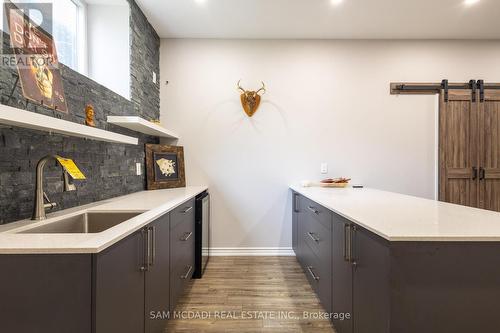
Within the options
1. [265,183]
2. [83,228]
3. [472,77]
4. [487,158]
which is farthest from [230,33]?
[487,158]

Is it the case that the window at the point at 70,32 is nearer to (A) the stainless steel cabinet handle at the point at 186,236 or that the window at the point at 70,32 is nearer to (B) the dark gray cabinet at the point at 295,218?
(A) the stainless steel cabinet handle at the point at 186,236

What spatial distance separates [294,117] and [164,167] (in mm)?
1713

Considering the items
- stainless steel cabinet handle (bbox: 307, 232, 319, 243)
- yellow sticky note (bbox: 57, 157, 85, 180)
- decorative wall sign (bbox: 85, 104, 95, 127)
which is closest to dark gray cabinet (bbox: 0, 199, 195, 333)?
yellow sticky note (bbox: 57, 157, 85, 180)

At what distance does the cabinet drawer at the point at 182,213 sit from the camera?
1.82 meters

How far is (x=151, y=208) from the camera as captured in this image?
5.35 ft

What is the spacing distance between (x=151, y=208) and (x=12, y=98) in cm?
87

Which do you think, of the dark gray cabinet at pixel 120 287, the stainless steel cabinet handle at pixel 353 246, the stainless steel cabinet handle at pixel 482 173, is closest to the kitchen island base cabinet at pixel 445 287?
the stainless steel cabinet handle at pixel 353 246

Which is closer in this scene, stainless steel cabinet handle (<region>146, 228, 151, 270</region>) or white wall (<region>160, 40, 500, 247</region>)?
stainless steel cabinet handle (<region>146, 228, 151, 270</region>)

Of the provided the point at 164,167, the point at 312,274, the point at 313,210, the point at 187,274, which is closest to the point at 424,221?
the point at 313,210

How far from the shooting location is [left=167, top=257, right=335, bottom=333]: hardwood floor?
6.16 ft

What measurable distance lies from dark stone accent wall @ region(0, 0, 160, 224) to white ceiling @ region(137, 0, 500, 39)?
16.8 inches

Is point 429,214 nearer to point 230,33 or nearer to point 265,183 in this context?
point 265,183

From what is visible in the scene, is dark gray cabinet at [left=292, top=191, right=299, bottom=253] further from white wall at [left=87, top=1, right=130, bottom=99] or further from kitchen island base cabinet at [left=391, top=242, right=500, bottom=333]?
white wall at [left=87, top=1, right=130, bottom=99]

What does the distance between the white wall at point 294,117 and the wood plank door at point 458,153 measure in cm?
13
